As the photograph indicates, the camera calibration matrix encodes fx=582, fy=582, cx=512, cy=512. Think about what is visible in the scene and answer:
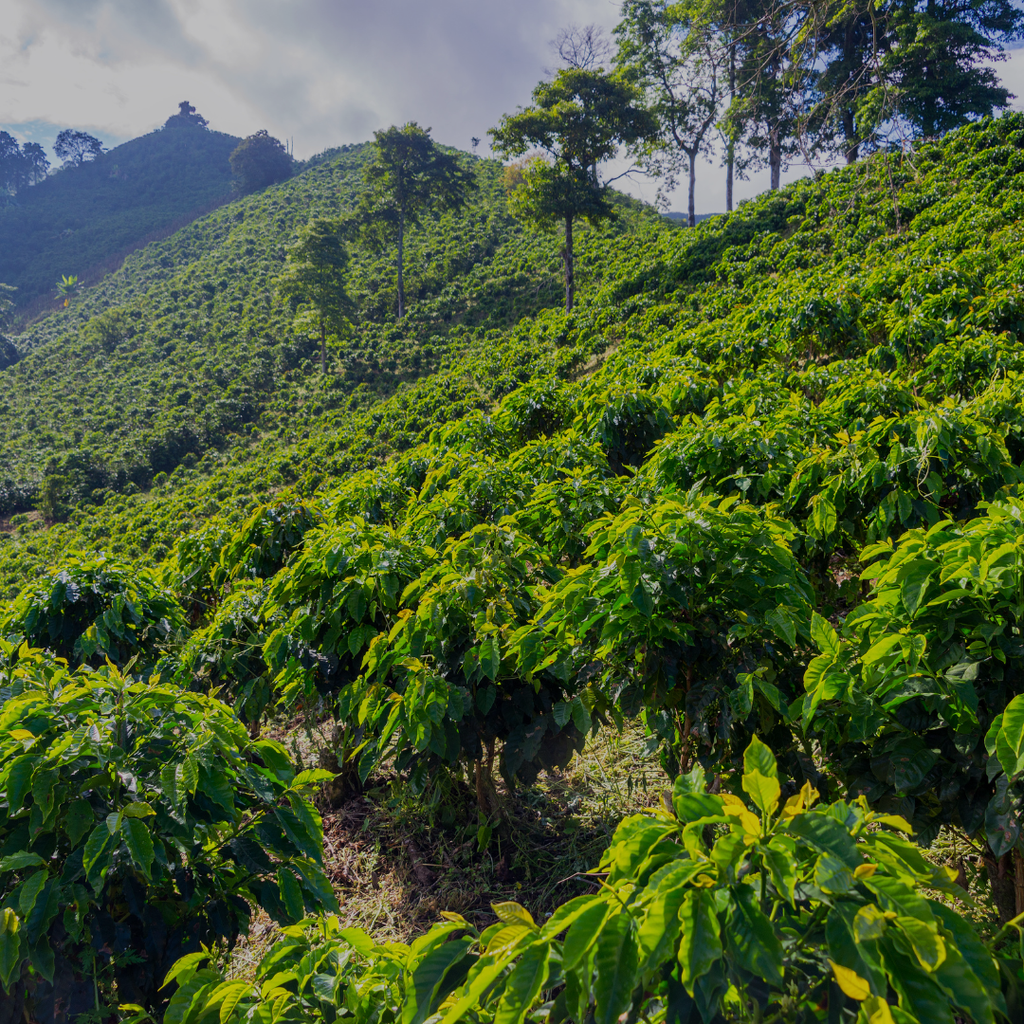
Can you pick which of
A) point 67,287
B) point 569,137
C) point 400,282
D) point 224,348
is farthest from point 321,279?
point 67,287

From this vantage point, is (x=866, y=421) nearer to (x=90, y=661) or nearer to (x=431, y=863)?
(x=431, y=863)

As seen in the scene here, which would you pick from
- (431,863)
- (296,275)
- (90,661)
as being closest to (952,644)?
(431,863)

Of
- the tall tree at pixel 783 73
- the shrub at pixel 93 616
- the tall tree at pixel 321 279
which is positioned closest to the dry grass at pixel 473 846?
the shrub at pixel 93 616

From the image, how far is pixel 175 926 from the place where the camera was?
73.7 inches

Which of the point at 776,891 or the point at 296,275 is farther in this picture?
the point at 296,275

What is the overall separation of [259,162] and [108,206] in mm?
20053

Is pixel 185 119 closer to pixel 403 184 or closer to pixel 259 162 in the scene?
pixel 259 162

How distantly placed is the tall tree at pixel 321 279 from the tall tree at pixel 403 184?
2.92 meters

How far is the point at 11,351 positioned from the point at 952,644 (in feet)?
176

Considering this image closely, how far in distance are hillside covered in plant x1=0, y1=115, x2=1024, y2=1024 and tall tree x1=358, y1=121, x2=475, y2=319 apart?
2622 centimetres

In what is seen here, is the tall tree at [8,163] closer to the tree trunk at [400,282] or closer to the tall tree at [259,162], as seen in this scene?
the tall tree at [259,162]

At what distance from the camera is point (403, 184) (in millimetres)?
29484

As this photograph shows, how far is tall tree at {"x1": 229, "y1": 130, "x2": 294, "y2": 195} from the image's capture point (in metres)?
60.4

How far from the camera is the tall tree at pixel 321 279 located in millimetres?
26609
